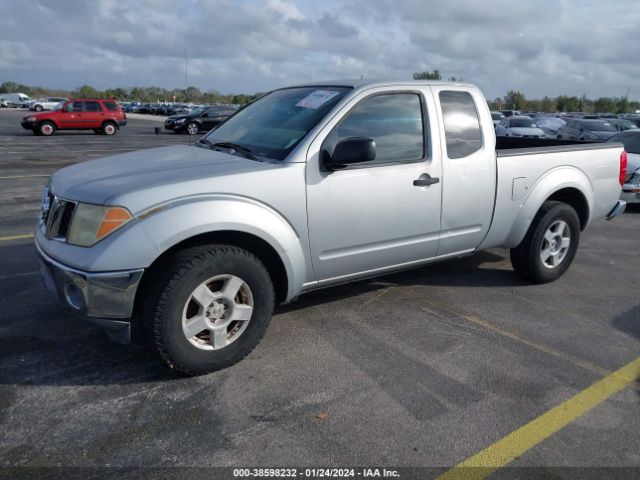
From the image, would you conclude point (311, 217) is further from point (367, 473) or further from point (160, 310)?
point (367, 473)

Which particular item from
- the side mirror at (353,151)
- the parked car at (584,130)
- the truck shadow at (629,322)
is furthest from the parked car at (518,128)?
the side mirror at (353,151)

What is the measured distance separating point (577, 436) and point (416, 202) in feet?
6.13

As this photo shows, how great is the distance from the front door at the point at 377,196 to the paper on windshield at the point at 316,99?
232 mm

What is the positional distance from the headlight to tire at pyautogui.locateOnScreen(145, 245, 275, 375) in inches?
14.7

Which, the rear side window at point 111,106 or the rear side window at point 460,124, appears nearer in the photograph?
the rear side window at point 460,124

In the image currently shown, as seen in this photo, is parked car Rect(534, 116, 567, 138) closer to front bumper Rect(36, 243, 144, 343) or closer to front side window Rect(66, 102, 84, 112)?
front side window Rect(66, 102, 84, 112)

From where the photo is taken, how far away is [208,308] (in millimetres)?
3258

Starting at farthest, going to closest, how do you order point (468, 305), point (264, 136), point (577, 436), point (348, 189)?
point (468, 305), point (264, 136), point (348, 189), point (577, 436)

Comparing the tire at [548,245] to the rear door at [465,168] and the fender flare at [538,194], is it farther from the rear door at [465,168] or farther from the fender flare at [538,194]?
the rear door at [465,168]

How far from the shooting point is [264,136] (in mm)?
3947

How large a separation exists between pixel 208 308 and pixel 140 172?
964mm

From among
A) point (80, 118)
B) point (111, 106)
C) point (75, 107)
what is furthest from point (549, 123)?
point (75, 107)

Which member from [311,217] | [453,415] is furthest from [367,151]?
[453,415]

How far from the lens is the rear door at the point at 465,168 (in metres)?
4.18
